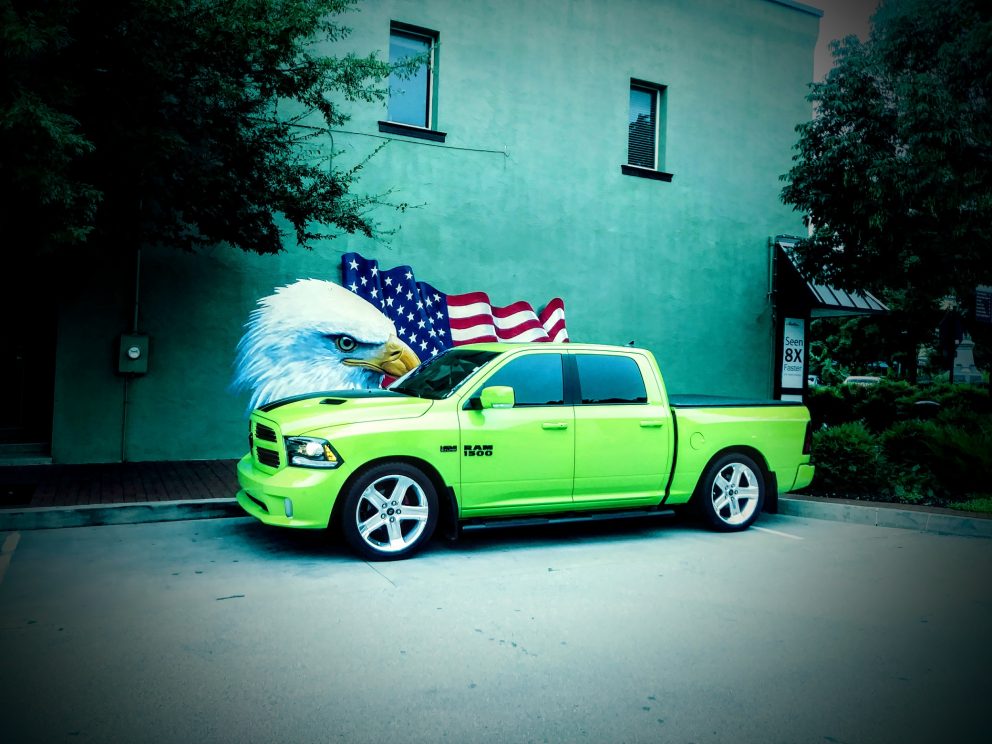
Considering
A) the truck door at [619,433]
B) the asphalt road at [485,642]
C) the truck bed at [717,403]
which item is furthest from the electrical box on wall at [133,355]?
the truck bed at [717,403]

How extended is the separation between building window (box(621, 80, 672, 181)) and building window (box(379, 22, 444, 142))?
3.73m

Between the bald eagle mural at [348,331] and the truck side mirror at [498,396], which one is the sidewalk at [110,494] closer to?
the bald eagle mural at [348,331]

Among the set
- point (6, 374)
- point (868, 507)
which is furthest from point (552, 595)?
point (6, 374)

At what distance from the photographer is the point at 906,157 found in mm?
11352

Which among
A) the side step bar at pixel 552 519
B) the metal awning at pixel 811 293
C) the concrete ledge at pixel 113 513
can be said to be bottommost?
the concrete ledge at pixel 113 513

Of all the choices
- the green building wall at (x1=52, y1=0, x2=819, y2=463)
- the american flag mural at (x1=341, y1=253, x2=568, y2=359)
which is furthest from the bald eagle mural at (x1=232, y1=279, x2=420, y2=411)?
the american flag mural at (x1=341, y1=253, x2=568, y2=359)

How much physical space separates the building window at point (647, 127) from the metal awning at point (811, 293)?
111 inches

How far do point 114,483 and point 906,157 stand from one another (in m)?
11.2

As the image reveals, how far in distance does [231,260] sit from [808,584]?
8.31 metres

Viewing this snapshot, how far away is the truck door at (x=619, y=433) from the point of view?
6.98 m

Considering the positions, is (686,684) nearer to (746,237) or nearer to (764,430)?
(764,430)

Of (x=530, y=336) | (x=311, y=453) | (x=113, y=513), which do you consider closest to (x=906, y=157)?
(x=530, y=336)

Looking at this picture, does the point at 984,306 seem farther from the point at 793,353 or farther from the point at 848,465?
the point at 793,353

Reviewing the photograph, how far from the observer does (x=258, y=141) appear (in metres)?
8.90
